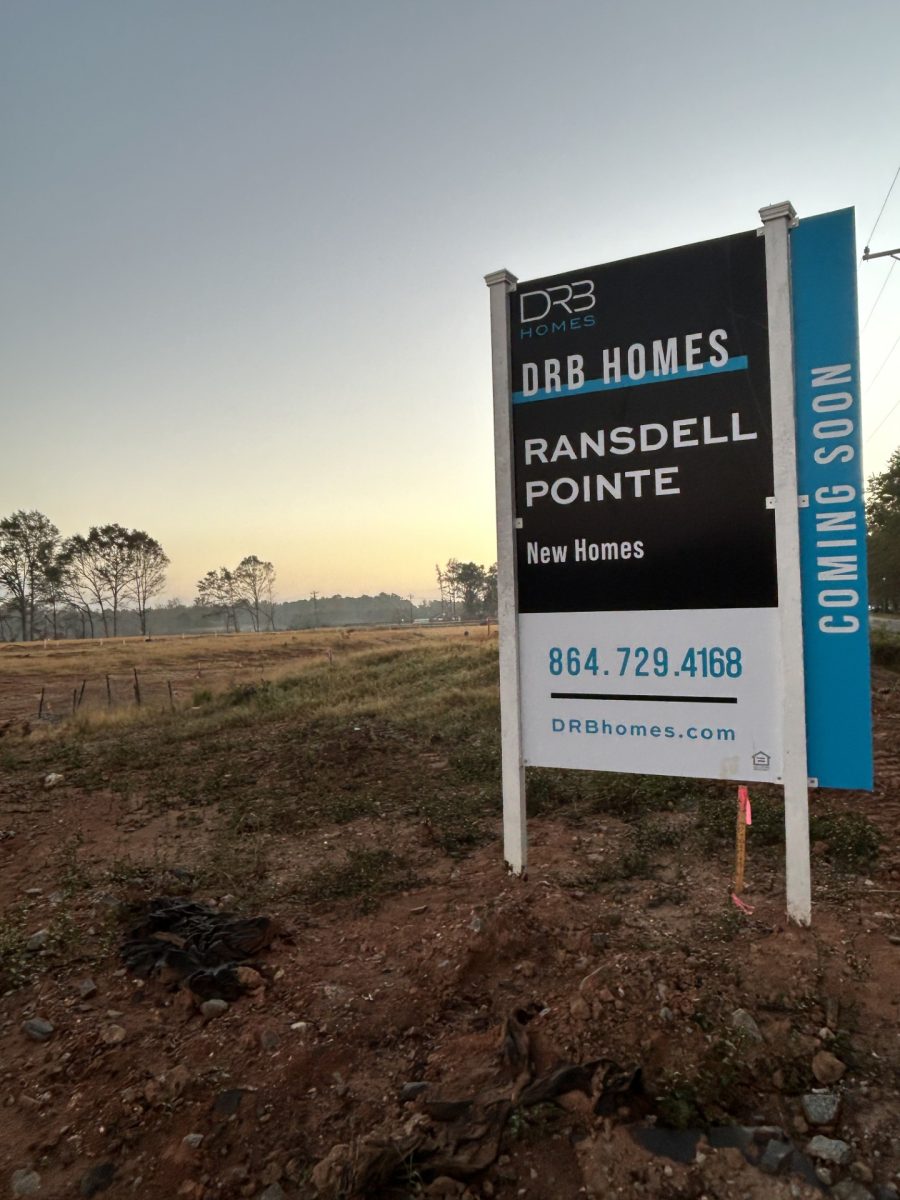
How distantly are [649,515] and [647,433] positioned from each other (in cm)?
45

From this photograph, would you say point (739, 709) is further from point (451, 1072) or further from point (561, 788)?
point (561, 788)

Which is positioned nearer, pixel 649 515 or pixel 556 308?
pixel 649 515

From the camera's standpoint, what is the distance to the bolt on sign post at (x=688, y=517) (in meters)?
3.41

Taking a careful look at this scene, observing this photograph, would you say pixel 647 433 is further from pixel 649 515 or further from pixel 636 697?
pixel 636 697

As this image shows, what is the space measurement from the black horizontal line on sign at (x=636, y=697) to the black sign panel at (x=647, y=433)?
0.48 metres

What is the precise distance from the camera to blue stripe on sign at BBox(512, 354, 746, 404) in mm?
3609

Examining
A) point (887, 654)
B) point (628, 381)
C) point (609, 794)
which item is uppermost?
point (628, 381)

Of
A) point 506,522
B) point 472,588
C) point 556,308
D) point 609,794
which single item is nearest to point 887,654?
point 609,794

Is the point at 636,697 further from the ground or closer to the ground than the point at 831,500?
closer to the ground

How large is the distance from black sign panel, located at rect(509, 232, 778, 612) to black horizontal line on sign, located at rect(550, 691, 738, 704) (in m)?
0.48

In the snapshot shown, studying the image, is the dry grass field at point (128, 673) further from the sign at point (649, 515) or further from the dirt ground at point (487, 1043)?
the sign at point (649, 515)

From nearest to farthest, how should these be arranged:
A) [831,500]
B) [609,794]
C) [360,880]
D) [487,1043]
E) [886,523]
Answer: [487,1043]
[831,500]
[360,880]
[609,794]
[886,523]

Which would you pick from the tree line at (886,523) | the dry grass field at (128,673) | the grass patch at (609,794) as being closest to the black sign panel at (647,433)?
the grass patch at (609,794)

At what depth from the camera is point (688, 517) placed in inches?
147
